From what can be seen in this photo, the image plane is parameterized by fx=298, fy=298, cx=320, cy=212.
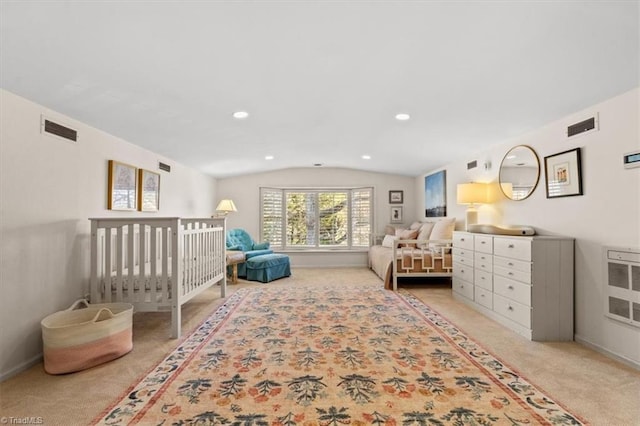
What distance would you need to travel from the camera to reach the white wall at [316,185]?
263 inches

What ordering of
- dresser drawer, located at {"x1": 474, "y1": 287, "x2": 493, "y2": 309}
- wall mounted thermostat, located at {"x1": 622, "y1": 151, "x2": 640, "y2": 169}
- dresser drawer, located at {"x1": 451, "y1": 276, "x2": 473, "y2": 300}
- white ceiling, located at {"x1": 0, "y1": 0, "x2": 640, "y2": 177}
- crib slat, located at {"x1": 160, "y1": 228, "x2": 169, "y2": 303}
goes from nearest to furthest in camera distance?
white ceiling, located at {"x1": 0, "y1": 0, "x2": 640, "y2": 177} < wall mounted thermostat, located at {"x1": 622, "y1": 151, "x2": 640, "y2": 169} < crib slat, located at {"x1": 160, "y1": 228, "x2": 169, "y2": 303} < dresser drawer, located at {"x1": 474, "y1": 287, "x2": 493, "y2": 309} < dresser drawer, located at {"x1": 451, "y1": 276, "x2": 473, "y2": 300}

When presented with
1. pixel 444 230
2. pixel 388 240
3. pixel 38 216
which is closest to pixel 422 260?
pixel 444 230

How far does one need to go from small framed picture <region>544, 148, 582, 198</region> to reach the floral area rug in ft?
5.33

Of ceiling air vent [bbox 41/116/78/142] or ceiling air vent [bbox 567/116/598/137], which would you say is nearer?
ceiling air vent [bbox 41/116/78/142]

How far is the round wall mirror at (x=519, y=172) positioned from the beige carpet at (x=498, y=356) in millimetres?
1506

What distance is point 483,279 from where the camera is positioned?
3418mm

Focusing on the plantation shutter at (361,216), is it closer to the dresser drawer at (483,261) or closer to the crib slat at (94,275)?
the dresser drawer at (483,261)

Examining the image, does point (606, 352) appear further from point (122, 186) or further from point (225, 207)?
point (225, 207)

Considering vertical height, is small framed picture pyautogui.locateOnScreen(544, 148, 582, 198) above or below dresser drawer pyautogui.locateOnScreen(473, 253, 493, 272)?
above

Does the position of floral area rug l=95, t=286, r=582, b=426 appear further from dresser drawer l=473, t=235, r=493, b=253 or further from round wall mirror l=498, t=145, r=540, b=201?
round wall mirror l=498, t=145, r=540, b=201

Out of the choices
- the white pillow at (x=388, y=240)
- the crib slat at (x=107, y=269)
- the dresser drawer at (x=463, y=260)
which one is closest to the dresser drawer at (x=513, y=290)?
the dresser drawer at (x=463, y=260)

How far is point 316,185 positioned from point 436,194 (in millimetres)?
2597

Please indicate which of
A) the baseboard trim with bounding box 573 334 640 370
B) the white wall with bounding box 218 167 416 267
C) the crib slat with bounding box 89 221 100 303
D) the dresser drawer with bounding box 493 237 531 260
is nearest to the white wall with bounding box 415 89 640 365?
the baseboard trim with bounding box 573 334 640 370

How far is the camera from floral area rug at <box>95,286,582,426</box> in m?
1.61
